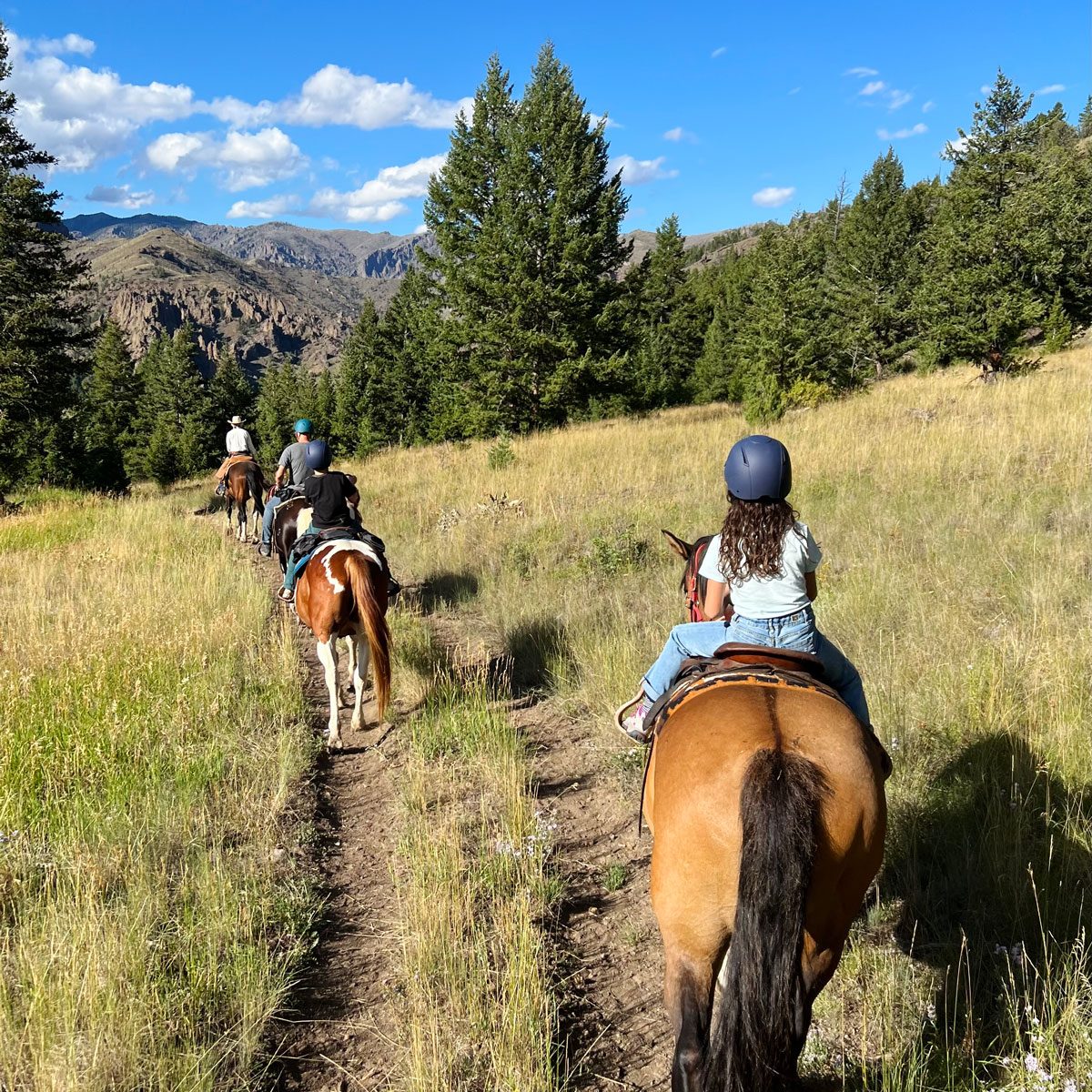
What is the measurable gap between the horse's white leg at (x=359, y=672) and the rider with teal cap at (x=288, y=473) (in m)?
4.82

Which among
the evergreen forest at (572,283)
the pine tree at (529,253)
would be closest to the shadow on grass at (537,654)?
the evergreen forest at (572,283)

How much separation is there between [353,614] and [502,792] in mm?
2346

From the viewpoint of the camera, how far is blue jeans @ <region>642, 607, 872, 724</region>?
9.98 feet

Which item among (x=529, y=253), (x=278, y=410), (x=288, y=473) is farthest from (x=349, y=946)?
(x=278, y=410)

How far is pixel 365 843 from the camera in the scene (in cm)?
443

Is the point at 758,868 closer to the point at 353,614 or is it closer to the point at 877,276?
the point at 353,614

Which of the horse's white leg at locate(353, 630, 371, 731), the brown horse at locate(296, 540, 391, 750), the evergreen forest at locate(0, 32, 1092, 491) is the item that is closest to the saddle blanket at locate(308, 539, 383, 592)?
the brown horse at locate(296, 540, 391, 750)

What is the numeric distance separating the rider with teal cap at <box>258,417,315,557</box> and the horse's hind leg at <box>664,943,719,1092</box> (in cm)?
951

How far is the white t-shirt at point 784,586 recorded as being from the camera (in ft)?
10.00

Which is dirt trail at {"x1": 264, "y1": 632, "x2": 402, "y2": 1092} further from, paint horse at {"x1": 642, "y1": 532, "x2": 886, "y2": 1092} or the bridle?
the bridle

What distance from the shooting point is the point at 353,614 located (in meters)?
6.29

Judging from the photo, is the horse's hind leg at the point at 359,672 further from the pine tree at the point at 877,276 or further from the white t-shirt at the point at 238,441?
the pine tree at the point at 877,276

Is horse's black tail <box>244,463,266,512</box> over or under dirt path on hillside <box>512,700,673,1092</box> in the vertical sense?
over

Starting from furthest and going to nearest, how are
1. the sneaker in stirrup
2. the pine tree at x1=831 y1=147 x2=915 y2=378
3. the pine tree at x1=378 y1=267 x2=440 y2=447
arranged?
the pine tree at x1=378 y1=267 x2=440 y2=447 → the pine tree at x1=831 y1=147 x2=915 y2=378 → the sneaker in stirrup
